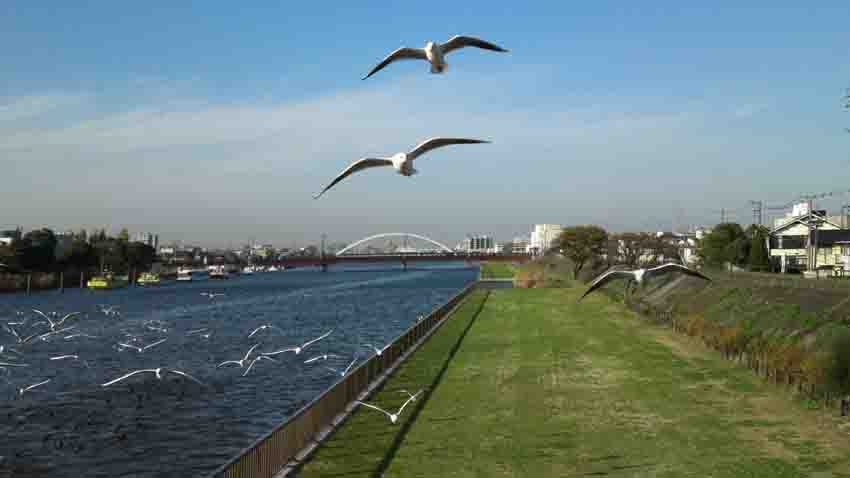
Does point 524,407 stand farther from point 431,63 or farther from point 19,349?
point 19,349

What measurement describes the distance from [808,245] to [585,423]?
76.8m

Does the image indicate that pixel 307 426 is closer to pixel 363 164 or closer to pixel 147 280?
pixel 363 164

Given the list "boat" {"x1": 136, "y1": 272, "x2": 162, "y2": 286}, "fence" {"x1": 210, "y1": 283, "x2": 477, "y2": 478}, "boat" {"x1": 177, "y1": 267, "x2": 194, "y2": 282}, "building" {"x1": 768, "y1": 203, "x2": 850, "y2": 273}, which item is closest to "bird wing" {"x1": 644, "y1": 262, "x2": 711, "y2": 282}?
"fence" {"x1": 210, "y1": 283, "x2": 477, "y2": 478}

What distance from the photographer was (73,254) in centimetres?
14962

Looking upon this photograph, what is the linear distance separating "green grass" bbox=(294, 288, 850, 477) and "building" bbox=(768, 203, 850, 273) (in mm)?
51850

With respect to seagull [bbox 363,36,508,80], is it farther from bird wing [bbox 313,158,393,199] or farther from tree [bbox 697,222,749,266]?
tree [bbox 697,222,749,266]

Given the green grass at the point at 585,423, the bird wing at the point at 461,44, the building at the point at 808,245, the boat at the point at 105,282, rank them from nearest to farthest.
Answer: the bird wing at the point at 461,44 < the green grass at the point at 585,423 < the building at the point at 808,245 < the boat at the point at 105,282

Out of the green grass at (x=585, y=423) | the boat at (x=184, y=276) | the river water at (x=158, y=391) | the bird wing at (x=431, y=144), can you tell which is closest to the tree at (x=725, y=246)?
the river water at (x=158, y=391)

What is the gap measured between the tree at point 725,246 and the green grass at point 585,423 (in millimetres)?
66378

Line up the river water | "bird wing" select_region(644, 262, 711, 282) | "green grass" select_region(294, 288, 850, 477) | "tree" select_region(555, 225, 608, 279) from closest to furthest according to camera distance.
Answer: "green grass" select_region(294, 288, 850, 477) < "bird wing" select_region(644, 262, 711, 282) < the river water < "tree" select_region(555, 225, 608, 279)

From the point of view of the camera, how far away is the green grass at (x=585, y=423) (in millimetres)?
16781

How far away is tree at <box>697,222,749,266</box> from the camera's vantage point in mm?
98062

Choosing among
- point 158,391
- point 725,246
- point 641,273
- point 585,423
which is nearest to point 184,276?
point 725,246

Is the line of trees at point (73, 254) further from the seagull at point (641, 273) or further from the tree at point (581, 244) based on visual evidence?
the seagull at point (641, 273)
